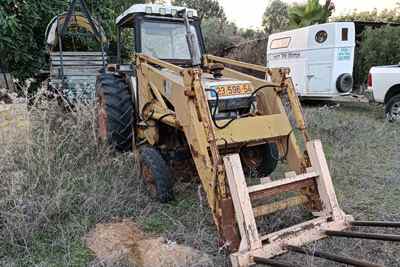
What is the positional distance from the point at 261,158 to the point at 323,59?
6.87 meters

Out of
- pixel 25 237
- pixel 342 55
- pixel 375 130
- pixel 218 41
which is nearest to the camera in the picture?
pixel 25 237

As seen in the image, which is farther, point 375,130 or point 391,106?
point 391,106

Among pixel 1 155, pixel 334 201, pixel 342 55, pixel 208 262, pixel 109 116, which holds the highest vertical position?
pixel 342 55

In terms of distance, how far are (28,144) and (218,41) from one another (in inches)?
694

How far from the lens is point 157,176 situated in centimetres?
392

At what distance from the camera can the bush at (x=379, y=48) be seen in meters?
12.2

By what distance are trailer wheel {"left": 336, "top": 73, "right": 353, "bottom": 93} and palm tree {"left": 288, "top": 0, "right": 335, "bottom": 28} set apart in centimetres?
654

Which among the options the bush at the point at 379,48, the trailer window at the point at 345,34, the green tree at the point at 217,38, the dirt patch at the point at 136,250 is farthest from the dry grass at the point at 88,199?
the green tree at the point at 217,38

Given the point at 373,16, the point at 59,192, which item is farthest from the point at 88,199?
the point at 373,16

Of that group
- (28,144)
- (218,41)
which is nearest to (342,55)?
(28,144)

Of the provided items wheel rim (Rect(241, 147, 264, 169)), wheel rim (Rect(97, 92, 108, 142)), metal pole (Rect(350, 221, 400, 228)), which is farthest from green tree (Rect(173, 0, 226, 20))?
metal pole (Rect(350, 221, 400, 228))

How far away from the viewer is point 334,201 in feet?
11.0

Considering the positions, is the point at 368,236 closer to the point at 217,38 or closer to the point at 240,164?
the point at 240,164

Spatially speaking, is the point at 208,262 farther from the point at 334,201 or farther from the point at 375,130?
the point at 375,130
